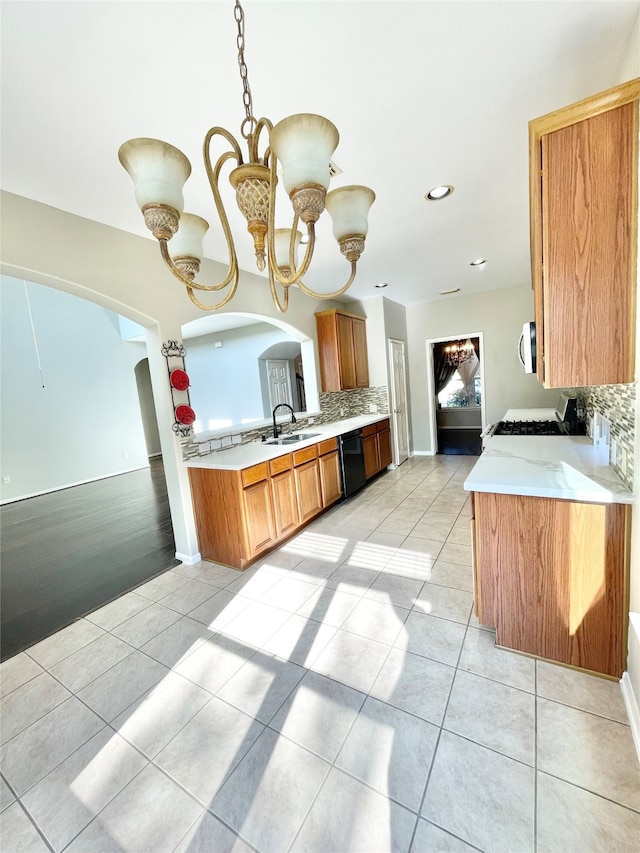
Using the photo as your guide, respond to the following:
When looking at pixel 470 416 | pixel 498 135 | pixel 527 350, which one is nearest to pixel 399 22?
pixel 498 135

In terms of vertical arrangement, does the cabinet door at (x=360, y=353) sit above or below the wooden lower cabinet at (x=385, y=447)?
above

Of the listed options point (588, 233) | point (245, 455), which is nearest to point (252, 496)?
point (245, 455)

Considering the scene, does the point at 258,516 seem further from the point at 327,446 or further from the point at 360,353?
the point at 360,353

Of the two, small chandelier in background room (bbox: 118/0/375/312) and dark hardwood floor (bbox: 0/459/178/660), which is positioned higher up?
small chandelier in background room (bbox: 118/0/375/312)

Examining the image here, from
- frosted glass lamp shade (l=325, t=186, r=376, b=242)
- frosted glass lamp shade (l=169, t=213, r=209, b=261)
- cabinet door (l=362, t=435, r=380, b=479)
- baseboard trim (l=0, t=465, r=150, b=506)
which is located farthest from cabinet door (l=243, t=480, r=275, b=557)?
baseboard trim (l=0, t=465, r=150, b=506)

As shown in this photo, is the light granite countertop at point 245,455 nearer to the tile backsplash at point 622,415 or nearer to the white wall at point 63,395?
the tile backsplash at point 622,415

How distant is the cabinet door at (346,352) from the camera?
14.9ft

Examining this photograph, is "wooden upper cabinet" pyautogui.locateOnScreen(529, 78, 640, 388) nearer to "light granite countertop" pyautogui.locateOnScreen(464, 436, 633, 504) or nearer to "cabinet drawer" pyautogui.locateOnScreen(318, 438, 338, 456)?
"light granite countertop" pyautogui.locateOnScreen(464, 436, 633, 504)

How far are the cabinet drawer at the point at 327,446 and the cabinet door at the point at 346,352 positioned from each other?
3.25 ft

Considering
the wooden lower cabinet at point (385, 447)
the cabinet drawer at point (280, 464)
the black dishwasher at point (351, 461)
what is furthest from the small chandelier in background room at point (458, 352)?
the cabinet drawer at point (280, 464)

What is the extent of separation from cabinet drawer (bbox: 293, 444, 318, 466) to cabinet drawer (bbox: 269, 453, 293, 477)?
0.09 m

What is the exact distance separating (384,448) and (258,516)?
2720mm

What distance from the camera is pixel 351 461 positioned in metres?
4.16

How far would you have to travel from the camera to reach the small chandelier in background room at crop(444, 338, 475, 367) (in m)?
6.95
